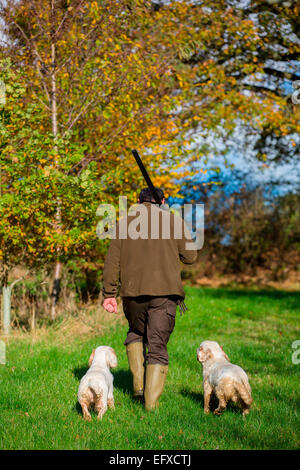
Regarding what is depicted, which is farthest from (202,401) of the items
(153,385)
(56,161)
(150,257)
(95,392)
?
(56,161)

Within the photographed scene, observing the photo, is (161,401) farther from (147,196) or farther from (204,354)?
(147,196)

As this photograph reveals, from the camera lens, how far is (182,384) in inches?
220

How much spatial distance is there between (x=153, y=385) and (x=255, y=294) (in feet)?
32.1

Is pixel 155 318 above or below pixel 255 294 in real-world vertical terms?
above

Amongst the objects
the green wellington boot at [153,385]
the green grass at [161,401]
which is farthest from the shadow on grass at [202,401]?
the green wellington boot at [153,385]

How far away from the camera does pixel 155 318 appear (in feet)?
15.5

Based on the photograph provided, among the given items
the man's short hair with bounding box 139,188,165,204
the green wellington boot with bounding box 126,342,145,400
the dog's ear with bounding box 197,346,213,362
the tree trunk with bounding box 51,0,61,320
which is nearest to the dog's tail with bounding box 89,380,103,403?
the green wellington boot with bounding box 126,342,145,400

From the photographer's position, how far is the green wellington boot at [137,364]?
4.93 meters

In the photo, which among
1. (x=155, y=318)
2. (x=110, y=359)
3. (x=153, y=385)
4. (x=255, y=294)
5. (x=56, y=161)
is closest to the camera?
(x=153, y=385)

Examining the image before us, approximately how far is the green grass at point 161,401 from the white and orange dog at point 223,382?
0.15 m

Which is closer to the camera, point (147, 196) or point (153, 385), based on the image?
point (153, 385)

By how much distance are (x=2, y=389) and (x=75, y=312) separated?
13.1 ft

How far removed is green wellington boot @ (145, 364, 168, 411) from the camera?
4.59 metres

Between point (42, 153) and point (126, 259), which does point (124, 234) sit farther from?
point (42, 153)
